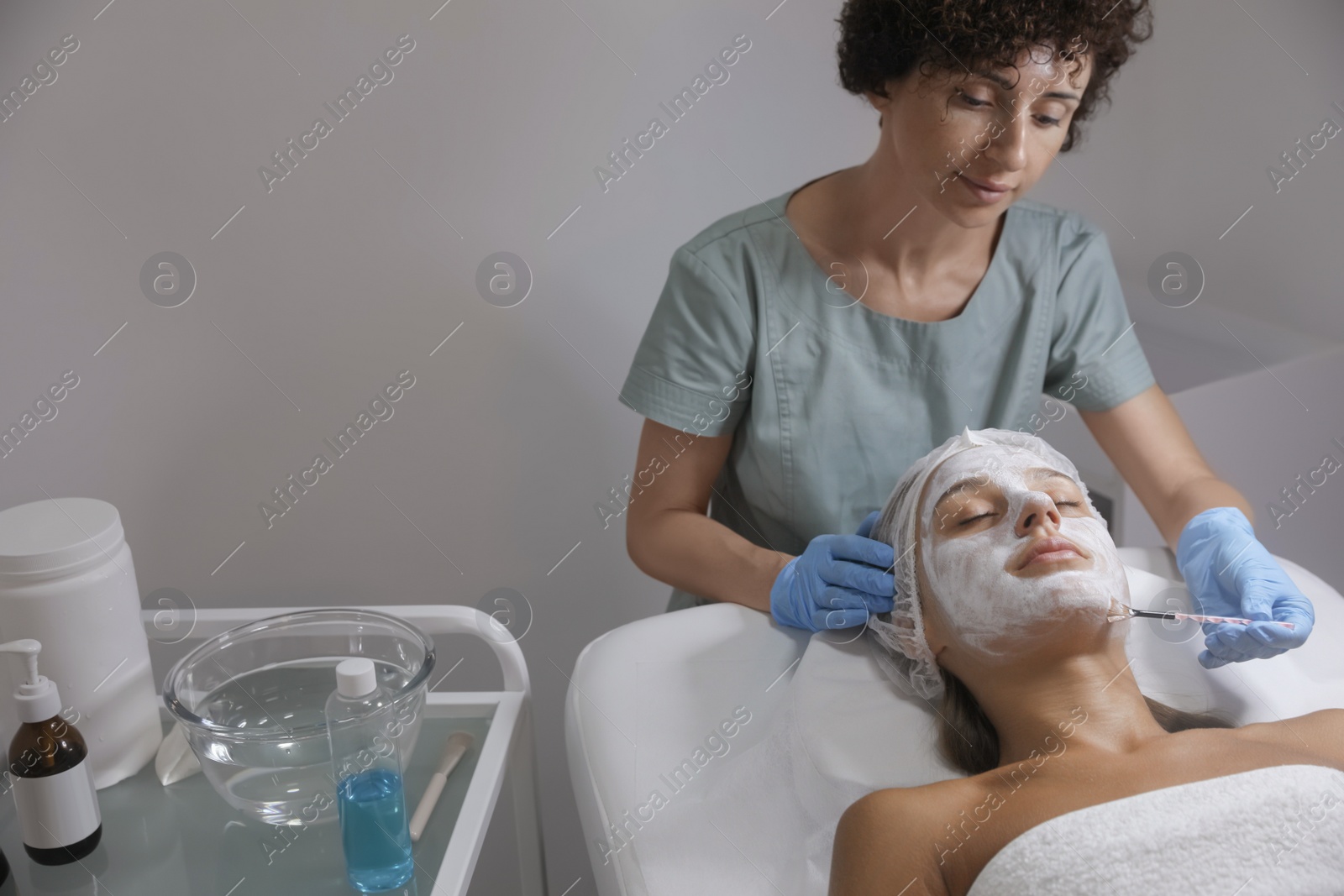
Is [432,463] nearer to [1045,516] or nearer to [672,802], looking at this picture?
[672,802]

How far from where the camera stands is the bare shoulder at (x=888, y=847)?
93 cm

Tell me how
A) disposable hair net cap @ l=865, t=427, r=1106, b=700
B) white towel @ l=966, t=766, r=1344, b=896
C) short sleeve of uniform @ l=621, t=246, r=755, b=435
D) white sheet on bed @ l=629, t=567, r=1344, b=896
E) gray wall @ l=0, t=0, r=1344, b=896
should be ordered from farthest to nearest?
gray wall @ l=0, t=0, r=1344, b=896 → short sleeve of uniform @ l=621, t=246, r=755, b=435 → disposable hair net cap @ l=865, t=427, r=1106, b=700 → white sheet on bed @ l=629, t=567, r=1344, b=896 → white towel @ l=966, t=766, r=1344, b=896

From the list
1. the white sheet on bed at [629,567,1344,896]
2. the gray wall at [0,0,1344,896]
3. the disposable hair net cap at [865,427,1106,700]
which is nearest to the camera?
the white sheet on bed at [629,567,1344,896]

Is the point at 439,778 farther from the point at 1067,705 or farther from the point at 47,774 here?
the point at 1067,705

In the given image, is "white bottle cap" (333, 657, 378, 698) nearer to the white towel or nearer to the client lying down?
the client lying down

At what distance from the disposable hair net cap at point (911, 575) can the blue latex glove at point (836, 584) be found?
0.02m

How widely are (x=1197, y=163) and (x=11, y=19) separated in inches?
74.7

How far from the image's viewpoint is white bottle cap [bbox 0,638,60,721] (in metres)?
0.94

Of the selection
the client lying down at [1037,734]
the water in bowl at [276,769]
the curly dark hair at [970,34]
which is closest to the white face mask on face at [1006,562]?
the client lying down at [1037,734]

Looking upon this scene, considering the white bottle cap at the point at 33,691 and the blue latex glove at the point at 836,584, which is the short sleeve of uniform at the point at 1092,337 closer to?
the blue latex glove at the point at 836,584

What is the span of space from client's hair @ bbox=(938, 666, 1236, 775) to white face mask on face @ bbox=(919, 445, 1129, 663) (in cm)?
7

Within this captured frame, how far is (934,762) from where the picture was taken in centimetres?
107

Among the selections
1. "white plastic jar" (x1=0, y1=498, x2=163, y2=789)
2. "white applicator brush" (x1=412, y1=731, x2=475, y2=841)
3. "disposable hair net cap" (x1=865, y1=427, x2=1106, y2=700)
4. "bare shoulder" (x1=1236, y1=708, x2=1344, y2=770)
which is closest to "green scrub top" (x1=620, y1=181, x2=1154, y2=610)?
"disposable hair net cap" (x1=865, y1=427, x2=1106, y2=700)

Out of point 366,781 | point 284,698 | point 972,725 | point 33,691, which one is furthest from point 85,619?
point 972,725
